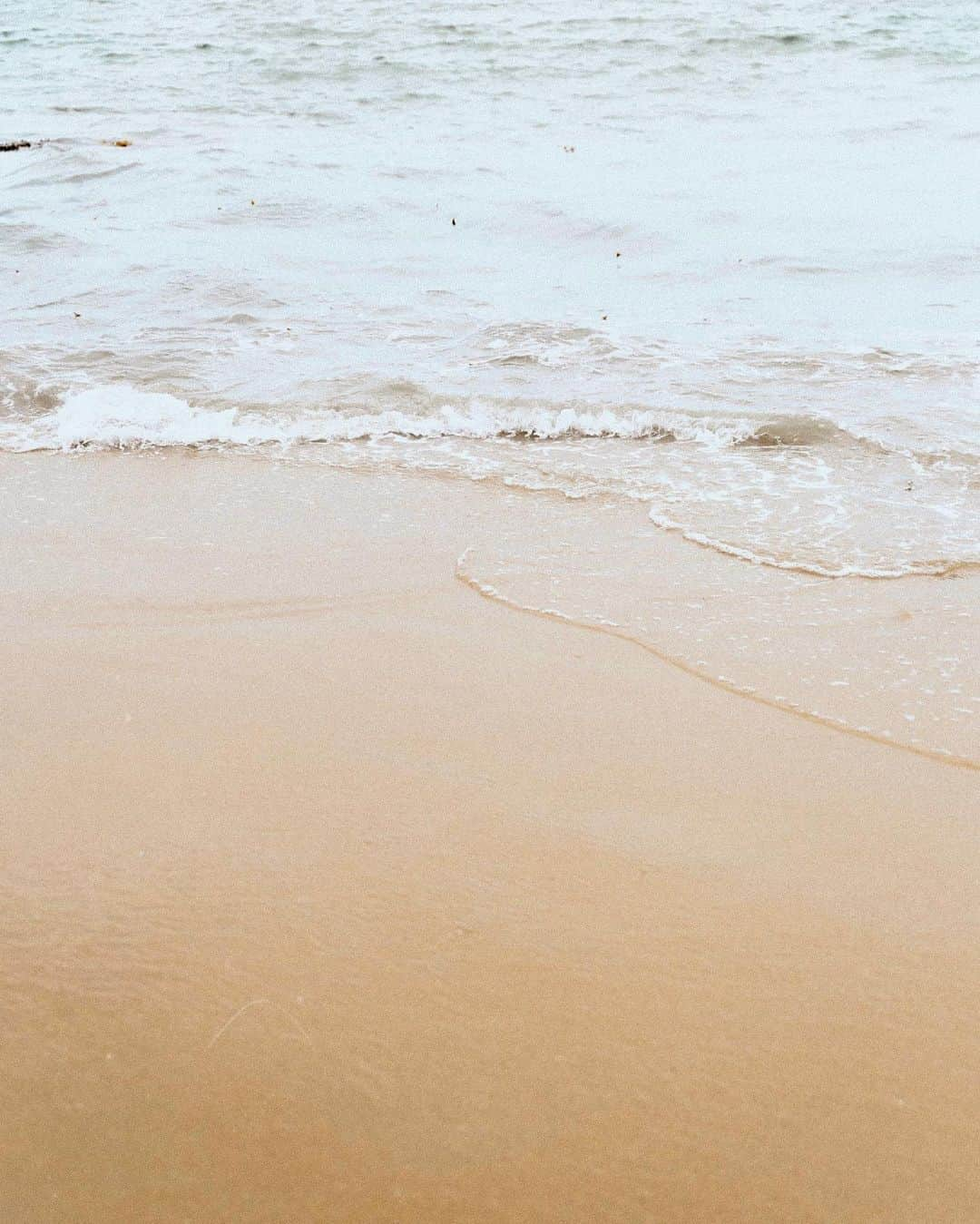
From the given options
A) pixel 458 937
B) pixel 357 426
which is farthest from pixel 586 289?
pixel 458 937

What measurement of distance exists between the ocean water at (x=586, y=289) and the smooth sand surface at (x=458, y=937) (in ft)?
1.49

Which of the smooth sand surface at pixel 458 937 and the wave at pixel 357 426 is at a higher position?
the smooth sand surface at pixel 458 937

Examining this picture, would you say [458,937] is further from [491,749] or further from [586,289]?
[586,289]

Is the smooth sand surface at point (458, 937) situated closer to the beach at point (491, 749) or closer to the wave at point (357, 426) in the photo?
the beach at point (491, 749)

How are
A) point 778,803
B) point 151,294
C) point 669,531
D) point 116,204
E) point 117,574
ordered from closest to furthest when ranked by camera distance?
point 778,803 < point 117,574 < point 669,531 < point 151,294 < point 116,204

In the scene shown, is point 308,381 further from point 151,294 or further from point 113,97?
point 113,97

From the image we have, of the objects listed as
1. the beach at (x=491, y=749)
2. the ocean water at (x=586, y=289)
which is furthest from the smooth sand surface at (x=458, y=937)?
the ocean water at (x=586, y=289)

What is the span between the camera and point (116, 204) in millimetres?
8969

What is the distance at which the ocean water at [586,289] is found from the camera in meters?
3.57

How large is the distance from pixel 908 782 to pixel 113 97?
1387 centimetres

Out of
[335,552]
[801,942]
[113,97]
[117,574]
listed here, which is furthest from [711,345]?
[113,97]

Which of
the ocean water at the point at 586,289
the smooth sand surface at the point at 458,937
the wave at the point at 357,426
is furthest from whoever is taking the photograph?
the wave at the point at 357,426

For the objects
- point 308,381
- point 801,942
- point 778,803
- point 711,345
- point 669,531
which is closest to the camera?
point 801,942

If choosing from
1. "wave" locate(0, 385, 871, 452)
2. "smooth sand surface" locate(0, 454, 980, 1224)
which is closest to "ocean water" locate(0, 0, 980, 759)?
"wave" locate(0, 385, 871, 452)
